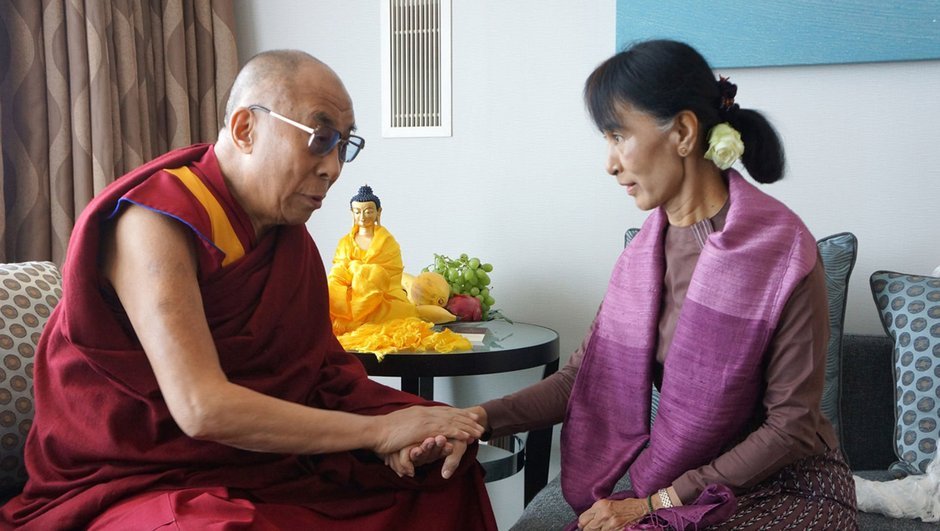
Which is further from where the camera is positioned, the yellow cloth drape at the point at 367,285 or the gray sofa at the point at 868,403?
the yellow cloth drape at the point at 367,285

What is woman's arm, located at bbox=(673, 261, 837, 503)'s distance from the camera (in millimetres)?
1404

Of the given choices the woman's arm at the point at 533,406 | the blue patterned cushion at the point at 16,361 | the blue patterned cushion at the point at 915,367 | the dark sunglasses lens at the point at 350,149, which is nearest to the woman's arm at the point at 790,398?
the woman's arm at the point at 533,406

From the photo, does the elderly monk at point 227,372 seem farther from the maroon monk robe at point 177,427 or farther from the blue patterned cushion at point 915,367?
the blue patterned cushion at point 915,367

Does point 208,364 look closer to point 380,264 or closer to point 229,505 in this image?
point 229,505

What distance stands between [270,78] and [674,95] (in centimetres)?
69

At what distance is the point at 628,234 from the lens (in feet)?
7.68

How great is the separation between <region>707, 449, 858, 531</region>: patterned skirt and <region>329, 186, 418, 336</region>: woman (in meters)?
1.11

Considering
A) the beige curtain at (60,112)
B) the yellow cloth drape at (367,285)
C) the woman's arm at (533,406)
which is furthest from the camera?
the beige curtain at (60,112)

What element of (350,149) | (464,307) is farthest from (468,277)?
(350,149)

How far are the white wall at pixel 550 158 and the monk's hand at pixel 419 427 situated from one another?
1.13 m

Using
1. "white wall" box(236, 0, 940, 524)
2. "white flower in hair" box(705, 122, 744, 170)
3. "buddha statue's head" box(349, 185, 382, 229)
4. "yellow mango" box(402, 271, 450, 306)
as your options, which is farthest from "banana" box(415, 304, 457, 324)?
"white flower in hair" box(705, 122, 744, 170)

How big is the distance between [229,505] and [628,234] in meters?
1.38

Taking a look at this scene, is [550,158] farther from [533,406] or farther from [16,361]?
[16,361]

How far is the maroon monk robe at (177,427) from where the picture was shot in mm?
1337
